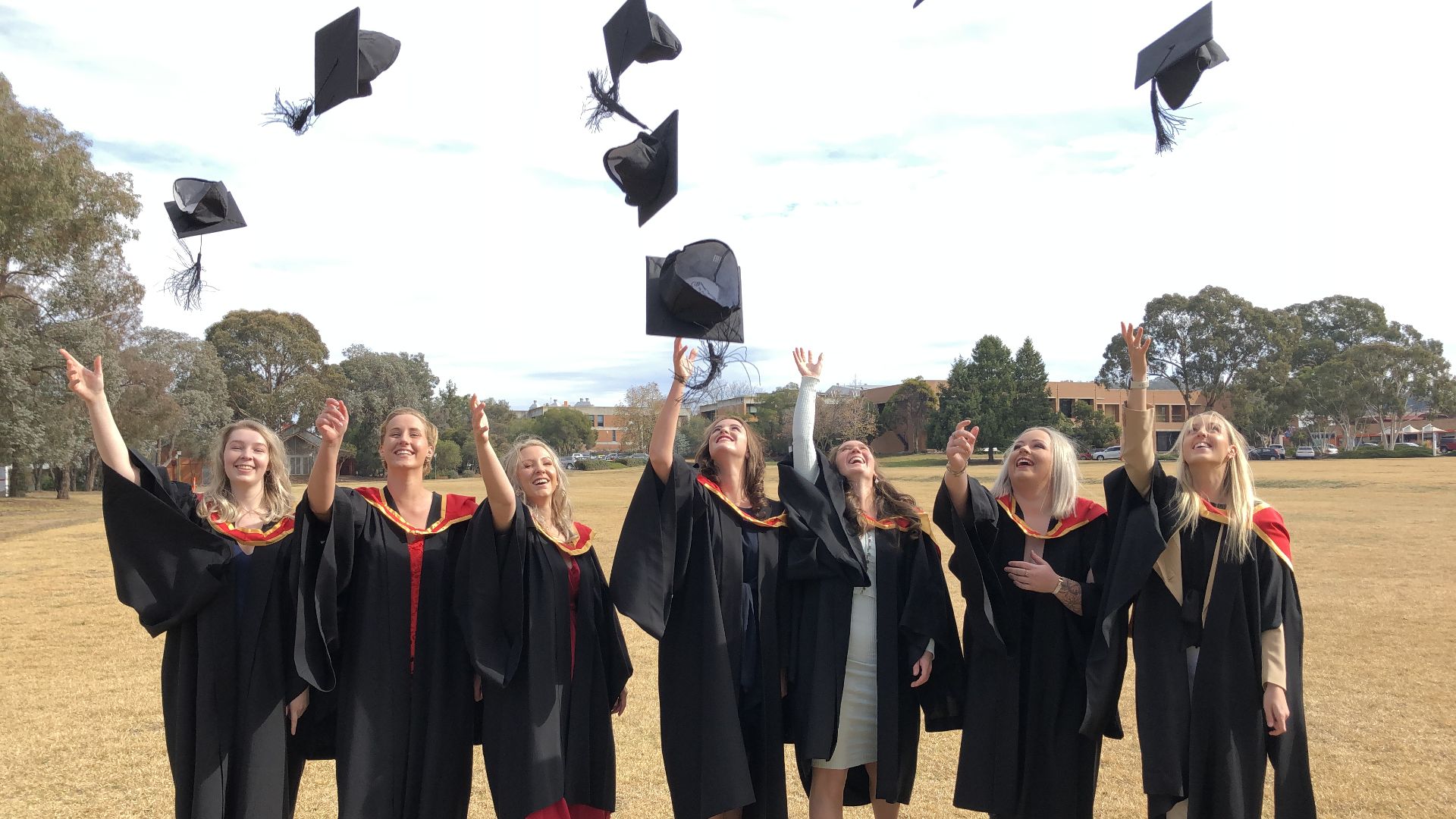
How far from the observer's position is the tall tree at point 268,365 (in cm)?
4897

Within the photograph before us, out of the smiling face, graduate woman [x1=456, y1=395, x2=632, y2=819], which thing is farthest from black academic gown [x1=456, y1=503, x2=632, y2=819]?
the smiling face

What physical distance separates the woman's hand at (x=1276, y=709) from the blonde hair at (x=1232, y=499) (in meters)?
0.51

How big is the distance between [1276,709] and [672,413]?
2.65 metres

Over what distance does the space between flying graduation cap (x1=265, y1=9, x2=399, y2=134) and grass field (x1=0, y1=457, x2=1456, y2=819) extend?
3716 mm

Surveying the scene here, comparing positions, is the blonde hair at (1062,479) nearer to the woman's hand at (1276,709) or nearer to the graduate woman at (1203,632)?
the graduate woman at (1203,632)

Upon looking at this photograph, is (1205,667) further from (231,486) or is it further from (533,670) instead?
(231,486)

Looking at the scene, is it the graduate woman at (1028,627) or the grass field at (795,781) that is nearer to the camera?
the graduate woman at (1028,627)

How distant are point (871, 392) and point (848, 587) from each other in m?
62.2

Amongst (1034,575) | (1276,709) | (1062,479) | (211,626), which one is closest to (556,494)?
(211,626)

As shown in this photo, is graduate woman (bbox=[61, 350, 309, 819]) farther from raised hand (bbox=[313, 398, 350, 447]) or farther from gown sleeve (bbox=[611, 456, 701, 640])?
gown sleeve (bbox=[611, 456, 701, 640])

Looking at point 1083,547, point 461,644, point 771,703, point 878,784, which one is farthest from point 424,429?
point 1083,547

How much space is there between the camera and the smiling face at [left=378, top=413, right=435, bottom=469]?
393cm

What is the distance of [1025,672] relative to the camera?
412 cm

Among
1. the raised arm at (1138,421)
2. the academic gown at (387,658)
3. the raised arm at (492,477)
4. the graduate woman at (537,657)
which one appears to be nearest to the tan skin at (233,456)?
the academic gown at (387,658)
